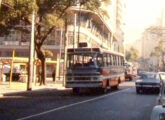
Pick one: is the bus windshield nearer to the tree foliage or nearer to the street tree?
the street tree

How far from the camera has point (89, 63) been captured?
2811cm

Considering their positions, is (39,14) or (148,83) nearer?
(148,83)

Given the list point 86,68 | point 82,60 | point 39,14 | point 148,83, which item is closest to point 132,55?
Answer: point 39,14

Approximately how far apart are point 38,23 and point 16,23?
6.17ft

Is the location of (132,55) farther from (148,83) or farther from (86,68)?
(86,68)

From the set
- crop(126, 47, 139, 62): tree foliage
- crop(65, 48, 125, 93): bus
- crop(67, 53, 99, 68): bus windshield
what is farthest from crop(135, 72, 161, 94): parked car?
crop(126, 47, 139, 62): tree foliage

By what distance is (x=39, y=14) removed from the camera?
1363 inches

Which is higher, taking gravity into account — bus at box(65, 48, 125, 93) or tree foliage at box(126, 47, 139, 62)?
tree foliage at box(126, 47, 139, 62)

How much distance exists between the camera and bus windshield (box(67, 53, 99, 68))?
1107 inches

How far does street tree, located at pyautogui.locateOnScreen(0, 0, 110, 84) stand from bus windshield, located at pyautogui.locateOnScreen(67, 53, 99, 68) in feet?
13.9

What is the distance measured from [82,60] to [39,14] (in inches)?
316

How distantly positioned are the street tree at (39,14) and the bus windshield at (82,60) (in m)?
4.23

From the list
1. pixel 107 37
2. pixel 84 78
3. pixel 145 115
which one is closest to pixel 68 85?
pixel 84 78

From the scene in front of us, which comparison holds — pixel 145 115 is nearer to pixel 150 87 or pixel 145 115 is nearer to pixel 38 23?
pixel 150 87
